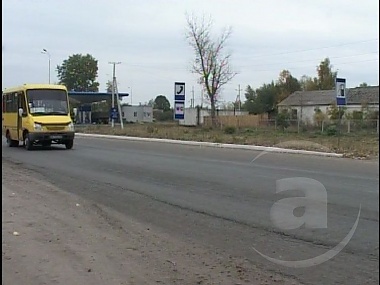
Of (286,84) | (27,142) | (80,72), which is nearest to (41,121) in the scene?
(27,142)

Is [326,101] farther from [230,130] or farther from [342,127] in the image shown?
[230,130]

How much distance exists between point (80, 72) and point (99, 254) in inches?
104

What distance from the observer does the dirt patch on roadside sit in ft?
16.7

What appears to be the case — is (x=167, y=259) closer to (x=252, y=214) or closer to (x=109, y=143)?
(x=252, y=214)

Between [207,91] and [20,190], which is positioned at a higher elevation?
[207,91]

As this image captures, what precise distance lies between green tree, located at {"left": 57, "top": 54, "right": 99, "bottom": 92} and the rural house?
298cm

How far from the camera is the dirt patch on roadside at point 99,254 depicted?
5.08 meters

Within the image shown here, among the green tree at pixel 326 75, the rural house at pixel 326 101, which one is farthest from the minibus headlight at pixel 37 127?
the green tree at pixel 326 75

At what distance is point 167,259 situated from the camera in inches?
230

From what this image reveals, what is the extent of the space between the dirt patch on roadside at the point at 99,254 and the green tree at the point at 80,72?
186cm

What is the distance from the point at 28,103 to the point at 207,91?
547 inches

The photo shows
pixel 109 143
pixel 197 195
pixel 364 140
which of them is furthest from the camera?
pixel 109 143

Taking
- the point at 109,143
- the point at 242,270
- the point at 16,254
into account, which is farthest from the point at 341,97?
the point at 109,143

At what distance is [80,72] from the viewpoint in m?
7.52
